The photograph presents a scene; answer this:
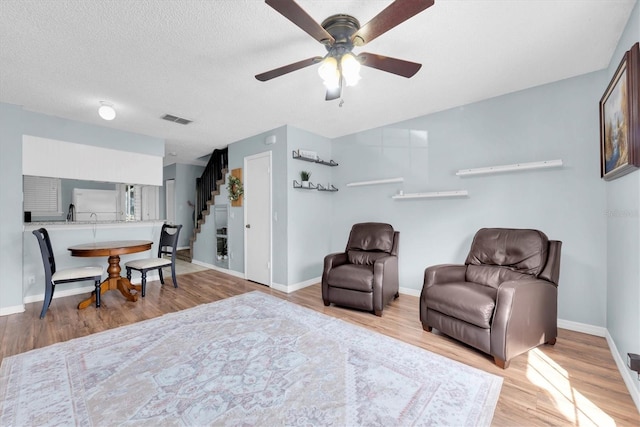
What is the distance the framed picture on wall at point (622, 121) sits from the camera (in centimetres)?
163

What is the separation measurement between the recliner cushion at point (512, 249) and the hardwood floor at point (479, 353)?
0.73 metres

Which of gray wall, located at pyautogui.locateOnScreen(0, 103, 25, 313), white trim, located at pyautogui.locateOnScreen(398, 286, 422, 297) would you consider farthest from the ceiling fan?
gray wall, located at pyautogui.locateOnScreen(0, 103, 25, 313)

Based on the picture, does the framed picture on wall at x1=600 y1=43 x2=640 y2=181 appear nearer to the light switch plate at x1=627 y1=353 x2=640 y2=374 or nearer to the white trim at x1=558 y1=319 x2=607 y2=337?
the light switch plate at x1=627 y1=353 x2=640 y2=374

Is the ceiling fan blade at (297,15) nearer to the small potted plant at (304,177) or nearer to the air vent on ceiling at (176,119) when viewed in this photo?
the small potted plant at (304,177)

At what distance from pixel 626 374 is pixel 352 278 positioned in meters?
2.16

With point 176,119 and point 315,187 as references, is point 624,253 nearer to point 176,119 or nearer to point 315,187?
point 315,187

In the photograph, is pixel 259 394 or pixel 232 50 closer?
pixel 259 394

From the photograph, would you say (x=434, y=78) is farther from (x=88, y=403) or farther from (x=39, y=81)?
(x=39, y=81)

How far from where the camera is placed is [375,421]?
1.48 metres

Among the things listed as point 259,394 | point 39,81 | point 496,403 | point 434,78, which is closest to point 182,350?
point 259,394

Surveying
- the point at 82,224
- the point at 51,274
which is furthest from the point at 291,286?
the point at 82,224

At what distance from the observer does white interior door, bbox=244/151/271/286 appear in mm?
4285

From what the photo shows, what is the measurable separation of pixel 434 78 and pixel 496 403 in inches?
107

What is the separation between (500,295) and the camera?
2025 millimetres
